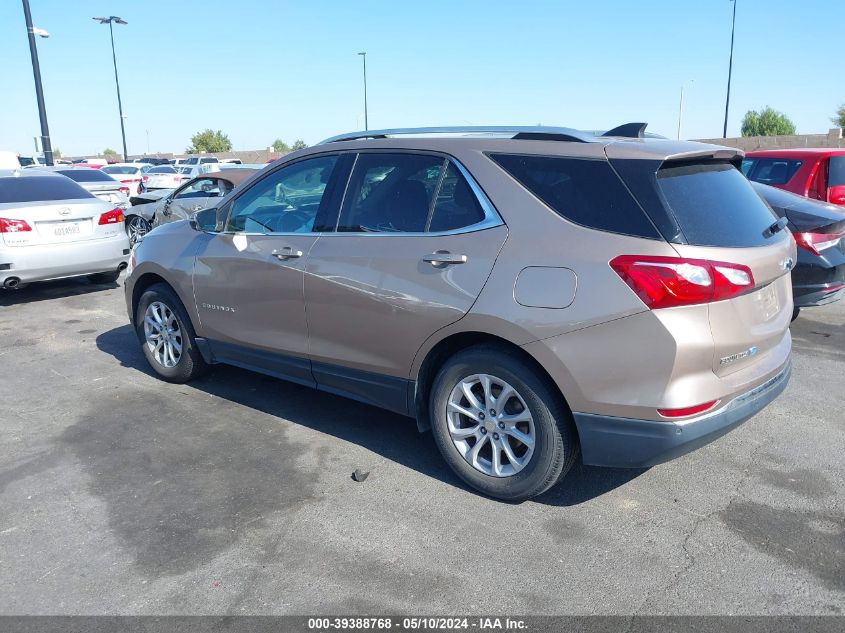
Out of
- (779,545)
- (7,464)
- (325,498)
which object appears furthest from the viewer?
(7,464)

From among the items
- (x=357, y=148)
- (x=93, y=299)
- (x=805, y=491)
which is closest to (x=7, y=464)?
(x=357, y=148)

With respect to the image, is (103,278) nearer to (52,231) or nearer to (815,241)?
(52,231)

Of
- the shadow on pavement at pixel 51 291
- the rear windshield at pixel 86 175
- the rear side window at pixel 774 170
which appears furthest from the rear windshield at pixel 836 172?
the rear windshield at pixel 86 175

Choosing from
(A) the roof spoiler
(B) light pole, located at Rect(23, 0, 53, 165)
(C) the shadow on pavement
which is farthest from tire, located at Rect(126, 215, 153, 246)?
(A) the roof spoiler

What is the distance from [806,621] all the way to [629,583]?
0.66m

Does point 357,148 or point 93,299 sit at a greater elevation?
point 357,148

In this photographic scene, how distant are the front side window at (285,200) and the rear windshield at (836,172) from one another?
6652 millimetres

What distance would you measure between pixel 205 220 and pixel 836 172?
7244mm

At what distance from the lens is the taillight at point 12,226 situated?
795 cm

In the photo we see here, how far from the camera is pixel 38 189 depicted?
28.8 feet

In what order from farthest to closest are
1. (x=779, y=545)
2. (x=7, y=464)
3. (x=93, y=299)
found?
(x=93, y=299) → (x=7, y=464) → (x=779, y=545)

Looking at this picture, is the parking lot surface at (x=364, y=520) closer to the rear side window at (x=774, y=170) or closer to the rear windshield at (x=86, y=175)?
the rear side window at (x=774, y=170)

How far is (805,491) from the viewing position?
3758 mm

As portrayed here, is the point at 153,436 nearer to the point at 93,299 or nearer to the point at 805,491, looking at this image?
the point at 805,491
